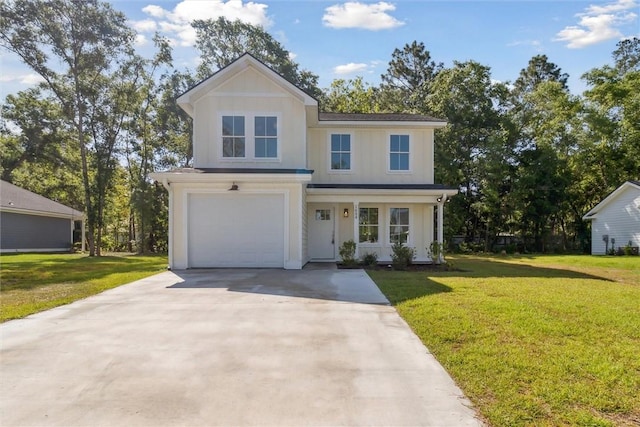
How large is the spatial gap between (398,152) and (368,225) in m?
3.08

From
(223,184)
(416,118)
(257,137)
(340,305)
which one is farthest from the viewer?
(416,118)

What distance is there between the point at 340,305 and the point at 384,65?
3558 cm

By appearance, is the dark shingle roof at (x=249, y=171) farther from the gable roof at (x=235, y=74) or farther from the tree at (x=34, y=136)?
the tree at (x=34, y=136)

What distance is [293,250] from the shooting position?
12.4 m

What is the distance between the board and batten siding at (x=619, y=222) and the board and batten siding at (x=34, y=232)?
3463cm

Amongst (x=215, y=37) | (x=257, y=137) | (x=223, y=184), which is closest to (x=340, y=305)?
(x=223, y=184)

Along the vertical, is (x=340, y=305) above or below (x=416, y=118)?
below

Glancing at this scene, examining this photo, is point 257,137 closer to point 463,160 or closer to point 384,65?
point 463,160

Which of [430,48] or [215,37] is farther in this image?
[430,48]

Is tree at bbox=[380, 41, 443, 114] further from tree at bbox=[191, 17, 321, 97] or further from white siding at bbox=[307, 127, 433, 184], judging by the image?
white siding at bbox=[307, 127, 433, 184]

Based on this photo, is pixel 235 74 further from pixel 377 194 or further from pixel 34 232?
pixel 34 232

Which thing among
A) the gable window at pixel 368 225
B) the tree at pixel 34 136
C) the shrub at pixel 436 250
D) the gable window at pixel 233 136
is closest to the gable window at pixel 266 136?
the gable window at pixel 233 136

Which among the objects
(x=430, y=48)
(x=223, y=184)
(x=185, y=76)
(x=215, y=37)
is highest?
(x=430, y=48)

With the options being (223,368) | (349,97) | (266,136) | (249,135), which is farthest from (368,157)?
(349,97)
